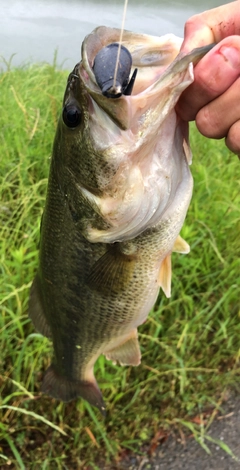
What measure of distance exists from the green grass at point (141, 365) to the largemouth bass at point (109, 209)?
0.25 meters

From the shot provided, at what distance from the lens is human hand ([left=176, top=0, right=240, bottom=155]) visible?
3.38 ft

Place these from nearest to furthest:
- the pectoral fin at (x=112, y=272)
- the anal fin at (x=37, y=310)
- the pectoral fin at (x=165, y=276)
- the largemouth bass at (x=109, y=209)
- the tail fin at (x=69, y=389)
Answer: the largemouth bass at (x=109, y=209), the pectoral fin at (x=112, y=272), the pectoral fin at (x=165, y=276), the anal fin at (x=37, y=310), the tail fin at (x=69, y=389)

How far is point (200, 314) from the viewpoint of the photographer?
2336 mm

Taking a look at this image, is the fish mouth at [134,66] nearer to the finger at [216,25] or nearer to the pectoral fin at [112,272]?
the finger at [216,25]

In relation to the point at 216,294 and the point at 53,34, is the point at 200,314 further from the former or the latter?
the point at 53,34

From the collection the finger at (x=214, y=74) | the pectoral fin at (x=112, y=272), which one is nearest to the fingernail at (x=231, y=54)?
the finger at (x=214, y=74)

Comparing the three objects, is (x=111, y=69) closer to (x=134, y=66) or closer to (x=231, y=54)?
(x=134, y=66)

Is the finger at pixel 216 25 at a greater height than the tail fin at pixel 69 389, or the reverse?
the finger at pixel 216 25

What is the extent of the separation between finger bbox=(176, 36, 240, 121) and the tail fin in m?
1.35

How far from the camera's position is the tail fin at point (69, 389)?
1946 millimetres

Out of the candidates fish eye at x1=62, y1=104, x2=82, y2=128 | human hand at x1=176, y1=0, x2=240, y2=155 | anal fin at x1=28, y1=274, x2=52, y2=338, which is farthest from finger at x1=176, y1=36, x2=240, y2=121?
anal fin at x1=28, y1=274, x2=52, y2=338

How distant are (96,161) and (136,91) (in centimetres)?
22

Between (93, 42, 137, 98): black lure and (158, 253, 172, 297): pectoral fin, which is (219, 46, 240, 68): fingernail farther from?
(158, 253, 172, 297): pectoral fin

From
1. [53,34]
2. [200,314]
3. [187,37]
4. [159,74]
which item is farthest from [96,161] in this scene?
[53,34]
